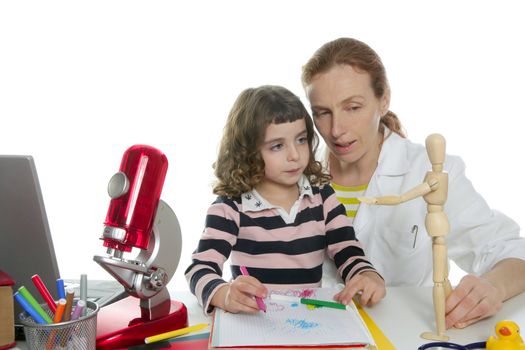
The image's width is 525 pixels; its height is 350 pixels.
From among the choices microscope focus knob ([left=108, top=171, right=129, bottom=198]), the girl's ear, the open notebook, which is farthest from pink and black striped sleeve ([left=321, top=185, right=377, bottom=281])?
microscope focus knob ([left=108, top=171, right=129, bottom=198])

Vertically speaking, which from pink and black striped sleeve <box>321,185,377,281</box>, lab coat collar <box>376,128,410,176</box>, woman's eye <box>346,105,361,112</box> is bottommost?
pink and black striped sleeve <box>321,185,377,281</box>

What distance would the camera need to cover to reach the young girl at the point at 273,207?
1.54 meters

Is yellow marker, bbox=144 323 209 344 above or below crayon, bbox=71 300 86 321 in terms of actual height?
below

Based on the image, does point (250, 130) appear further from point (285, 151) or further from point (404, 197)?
point (404, 197)

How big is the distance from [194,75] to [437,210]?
2064 millimetres

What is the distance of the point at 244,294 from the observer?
1251 mm

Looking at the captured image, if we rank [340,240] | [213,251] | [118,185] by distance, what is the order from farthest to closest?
[340,240], [213,251], [118,185]

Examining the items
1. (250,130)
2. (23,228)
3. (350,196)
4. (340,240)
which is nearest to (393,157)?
(350,196)

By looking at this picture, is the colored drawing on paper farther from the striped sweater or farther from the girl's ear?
the girl's ear

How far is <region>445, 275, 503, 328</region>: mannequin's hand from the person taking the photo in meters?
1.27

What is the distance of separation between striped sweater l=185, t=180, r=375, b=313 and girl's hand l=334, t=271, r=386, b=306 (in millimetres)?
150

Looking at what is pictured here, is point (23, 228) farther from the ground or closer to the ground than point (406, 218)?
farther from the ground

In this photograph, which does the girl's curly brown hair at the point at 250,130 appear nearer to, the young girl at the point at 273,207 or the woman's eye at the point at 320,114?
the young girl at the point at 273,207

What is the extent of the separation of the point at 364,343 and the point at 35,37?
2.59 m
